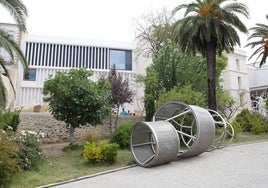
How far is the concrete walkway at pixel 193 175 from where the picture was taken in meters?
7.02

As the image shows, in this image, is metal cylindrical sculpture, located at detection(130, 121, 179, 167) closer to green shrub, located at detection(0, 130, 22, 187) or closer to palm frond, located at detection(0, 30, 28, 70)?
green shrub, located at detection(0, 130, 22, 187)

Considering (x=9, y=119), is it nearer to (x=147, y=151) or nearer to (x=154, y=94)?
(x=147, y=151)

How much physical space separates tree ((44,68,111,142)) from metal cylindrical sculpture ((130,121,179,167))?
367 cm

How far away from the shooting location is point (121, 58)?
35.7 metres

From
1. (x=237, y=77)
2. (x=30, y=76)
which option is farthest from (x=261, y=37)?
(x=30, y=76)

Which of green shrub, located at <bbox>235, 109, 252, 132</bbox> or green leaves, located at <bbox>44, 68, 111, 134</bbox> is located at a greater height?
green leaves, located at <bbox>44, 68, 111, 134</bbox>

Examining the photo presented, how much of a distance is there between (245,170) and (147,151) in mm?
4027

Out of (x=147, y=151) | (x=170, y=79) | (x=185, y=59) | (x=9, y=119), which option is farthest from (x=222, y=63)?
(x=9, y=119)

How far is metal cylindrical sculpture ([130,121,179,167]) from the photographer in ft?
30.4

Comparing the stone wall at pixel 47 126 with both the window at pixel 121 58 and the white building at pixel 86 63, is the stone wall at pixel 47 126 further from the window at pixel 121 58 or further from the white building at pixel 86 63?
the window at pixel 121 58

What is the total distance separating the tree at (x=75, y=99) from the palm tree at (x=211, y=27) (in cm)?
712

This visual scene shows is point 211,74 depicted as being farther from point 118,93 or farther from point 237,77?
point 237,77

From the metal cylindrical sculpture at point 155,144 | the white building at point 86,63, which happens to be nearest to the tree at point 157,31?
the white building at point 86,63

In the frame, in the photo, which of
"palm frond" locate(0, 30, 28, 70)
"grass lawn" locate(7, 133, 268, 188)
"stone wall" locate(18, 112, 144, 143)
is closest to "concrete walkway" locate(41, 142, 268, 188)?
"grass lawn" locate(7, 133, 268, 188)
